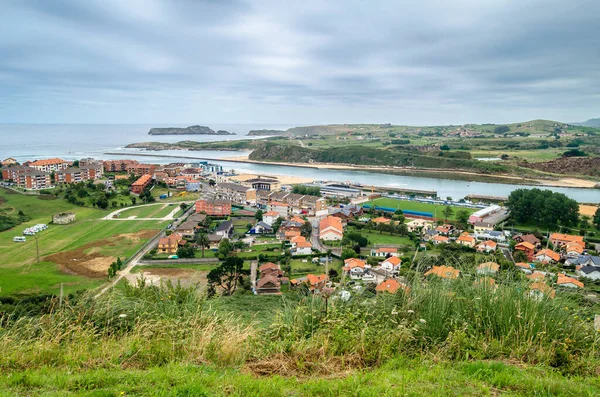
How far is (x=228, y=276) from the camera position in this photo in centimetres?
866

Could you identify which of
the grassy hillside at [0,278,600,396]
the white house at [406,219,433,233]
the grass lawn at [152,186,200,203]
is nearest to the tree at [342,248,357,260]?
the white house at [406,219,433,233]

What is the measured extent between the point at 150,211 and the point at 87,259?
6737 mm

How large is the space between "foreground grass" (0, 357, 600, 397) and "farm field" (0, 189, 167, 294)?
729cm

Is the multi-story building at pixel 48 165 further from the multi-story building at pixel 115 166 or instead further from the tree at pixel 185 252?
the tree at pixel 185 252

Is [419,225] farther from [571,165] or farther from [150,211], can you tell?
[571,165]

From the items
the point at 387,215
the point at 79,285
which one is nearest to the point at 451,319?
the point at 79,285

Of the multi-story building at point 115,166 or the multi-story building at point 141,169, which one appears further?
the multi-story building at point 115,166

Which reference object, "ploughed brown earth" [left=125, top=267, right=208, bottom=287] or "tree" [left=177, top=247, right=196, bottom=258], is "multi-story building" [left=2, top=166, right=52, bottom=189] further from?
"ploughed brown earth" [left=125, top=267, right=208, bottom=287]

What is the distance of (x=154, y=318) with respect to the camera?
2166 mm

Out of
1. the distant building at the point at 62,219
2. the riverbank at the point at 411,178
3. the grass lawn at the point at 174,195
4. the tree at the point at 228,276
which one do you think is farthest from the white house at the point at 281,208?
the riverbank at the point at 411,178

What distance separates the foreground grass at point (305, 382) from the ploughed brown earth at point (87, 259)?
8.85m

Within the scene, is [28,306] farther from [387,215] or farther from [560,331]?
[387,215]

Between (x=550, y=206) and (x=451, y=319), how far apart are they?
52.4 feet

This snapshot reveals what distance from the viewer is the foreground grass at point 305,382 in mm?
1424
